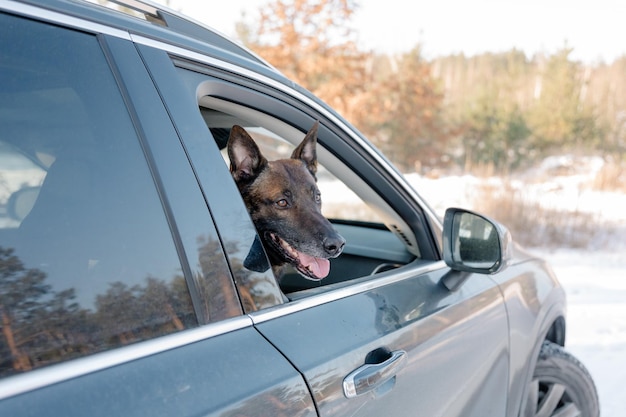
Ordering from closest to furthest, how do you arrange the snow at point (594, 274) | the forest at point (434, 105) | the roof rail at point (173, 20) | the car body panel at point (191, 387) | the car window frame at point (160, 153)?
1. the car body panel at point (191, 387)
2. the car window frame at point (160, 153)
3. the roof rail at point (173, 20)
4. the snow at point (594, 274)
5. the forest at point (434, 105)

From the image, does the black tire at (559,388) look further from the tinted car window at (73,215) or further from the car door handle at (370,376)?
the tinted car window at (73,215)

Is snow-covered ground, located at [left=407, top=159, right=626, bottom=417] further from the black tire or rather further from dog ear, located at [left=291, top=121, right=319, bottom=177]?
the black tire

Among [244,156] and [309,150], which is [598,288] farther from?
[244,156]

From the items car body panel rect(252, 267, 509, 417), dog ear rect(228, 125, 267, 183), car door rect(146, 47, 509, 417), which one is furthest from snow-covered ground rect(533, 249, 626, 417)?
dog ear rect(228, 125, 267, 183)

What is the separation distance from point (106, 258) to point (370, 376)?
0.80m

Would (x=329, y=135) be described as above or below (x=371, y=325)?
above

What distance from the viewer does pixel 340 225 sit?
11.3 feet

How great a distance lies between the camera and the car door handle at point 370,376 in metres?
1.34

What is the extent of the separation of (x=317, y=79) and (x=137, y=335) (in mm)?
12249

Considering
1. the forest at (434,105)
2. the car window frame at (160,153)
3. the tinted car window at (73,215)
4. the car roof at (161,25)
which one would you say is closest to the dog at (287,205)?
the car roof at (161,25)

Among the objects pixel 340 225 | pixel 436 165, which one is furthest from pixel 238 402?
pixel 436 165

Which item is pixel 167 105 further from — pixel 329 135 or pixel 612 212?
pixel 612 212

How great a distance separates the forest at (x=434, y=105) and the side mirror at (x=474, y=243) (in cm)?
1001

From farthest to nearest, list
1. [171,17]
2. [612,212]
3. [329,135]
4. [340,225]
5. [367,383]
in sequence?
[612,212] < [340,225] < [329,135] < [171,17] < [367,383]
